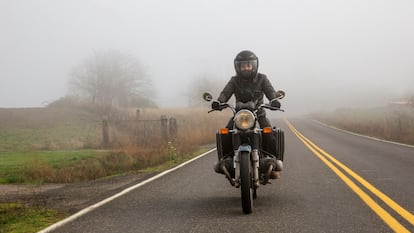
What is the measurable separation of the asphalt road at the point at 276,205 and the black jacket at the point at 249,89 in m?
1.59

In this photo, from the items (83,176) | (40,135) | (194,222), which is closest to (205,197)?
(194,222)

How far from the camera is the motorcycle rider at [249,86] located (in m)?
6.68

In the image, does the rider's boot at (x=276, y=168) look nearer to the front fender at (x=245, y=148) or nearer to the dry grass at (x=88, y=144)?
the front fender at (x=245, y=148)

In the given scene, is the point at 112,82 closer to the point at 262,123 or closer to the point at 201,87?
the point at 201,87

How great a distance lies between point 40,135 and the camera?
83.8 feet

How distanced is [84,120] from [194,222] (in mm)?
31394

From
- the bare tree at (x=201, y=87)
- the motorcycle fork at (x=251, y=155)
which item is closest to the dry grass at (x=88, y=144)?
the motorcycle fork at (x=251, y=155)

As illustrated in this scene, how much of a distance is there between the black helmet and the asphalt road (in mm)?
1972

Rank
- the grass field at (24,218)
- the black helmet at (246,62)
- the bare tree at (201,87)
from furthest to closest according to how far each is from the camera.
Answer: the bare tree at (201,87)
the black helmet at (246,62)
the grass field at (24,218)

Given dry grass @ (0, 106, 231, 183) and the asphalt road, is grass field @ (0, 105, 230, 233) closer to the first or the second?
dry grass @ (0, 106, 231, 183)

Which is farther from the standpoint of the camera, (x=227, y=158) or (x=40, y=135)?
(x=40, y=135)

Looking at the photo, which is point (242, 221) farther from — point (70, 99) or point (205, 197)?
point (70, 99)

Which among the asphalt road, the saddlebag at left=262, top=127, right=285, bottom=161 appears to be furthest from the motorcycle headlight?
the asphalt road

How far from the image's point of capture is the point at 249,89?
6.90 meters
